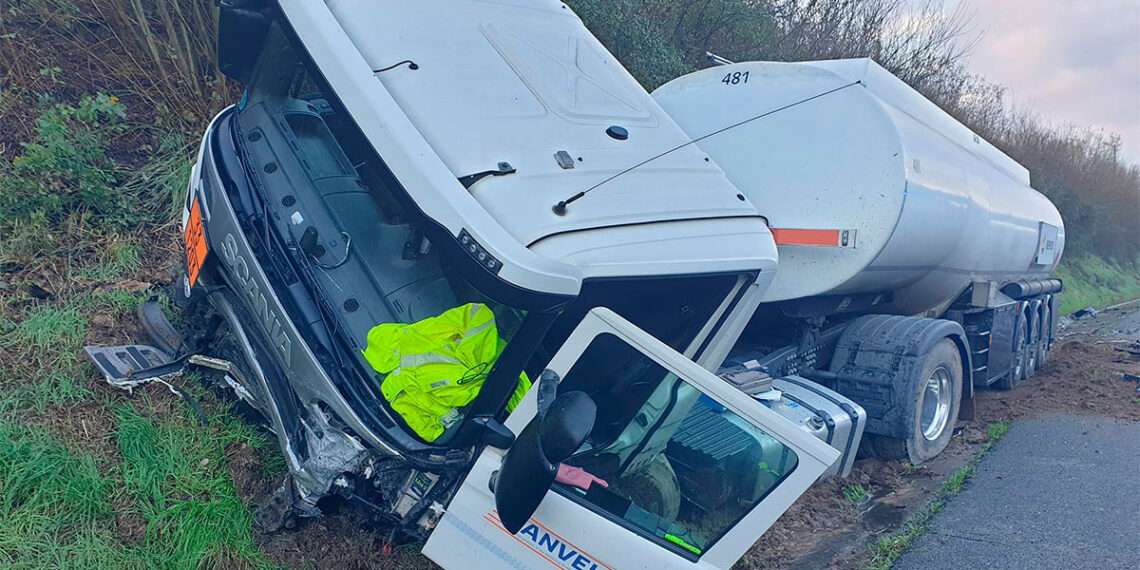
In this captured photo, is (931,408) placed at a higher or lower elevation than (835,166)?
lower

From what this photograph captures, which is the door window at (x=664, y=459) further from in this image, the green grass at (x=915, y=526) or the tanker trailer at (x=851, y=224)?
the tanker trailer at (x=851, y=224)

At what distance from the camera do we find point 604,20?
8.85 m

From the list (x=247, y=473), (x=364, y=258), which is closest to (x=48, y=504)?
(x=247, y=473)

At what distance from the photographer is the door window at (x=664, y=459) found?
248 centimetres

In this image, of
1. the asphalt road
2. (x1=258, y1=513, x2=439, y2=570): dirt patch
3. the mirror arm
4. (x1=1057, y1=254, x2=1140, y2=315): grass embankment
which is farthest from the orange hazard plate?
(x1=1057, y1=254, x2=1140, y2=315): grass embankment

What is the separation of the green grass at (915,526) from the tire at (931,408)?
9.4 inches

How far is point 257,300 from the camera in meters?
2.97

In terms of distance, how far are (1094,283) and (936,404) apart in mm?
21281

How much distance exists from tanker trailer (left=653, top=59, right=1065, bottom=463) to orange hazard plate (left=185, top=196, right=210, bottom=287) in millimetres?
2726

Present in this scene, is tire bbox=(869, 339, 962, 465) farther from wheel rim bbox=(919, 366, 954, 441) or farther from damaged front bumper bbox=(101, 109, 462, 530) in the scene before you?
damaged front bumper bbox=(101, 109, 462, 530)

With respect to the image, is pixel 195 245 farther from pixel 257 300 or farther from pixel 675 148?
pixel 675 148

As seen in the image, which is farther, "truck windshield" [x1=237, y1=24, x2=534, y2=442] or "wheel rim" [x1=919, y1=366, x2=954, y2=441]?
"wheel rim" [x1=919, y1=366, x2=954, y2=441]

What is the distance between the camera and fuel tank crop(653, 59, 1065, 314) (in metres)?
4.70

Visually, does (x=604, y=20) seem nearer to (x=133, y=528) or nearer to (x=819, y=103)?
(x=819, y=103)
